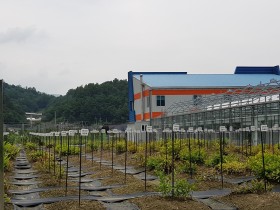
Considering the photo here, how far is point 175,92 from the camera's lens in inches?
1585

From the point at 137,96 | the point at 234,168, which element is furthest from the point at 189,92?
the point at 234,168

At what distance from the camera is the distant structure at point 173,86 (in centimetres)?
4006

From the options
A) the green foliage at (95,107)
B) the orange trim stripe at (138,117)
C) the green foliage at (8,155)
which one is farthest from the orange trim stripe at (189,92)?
the green foliage at (95,107)

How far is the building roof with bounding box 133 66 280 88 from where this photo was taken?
4059cm

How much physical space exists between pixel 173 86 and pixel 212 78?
5.40 meters

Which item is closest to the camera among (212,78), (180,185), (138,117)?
(180,185)

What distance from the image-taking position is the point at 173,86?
4012 cm

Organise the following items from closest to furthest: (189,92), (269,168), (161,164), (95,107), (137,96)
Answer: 1. (269,168)
2. (161,164)
3. (189,92)
4. (137,96)
5. (95,107)

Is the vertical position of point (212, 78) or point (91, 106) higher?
point (212, 78)

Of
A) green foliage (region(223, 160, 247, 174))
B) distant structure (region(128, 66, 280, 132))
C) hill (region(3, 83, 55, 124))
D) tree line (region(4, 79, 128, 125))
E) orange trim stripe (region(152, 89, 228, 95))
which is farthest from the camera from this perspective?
hill (region(3, 83, 55, 124))

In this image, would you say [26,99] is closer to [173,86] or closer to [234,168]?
[173,86]

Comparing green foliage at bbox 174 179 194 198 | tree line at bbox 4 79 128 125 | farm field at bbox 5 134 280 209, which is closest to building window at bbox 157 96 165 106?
tree line at bbox 4 79 128 125

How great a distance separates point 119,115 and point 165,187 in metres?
62.2

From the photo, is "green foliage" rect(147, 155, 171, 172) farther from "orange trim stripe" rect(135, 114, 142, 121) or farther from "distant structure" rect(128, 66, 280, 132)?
"orange trim stripe" rect(135, 114, 142, 121)
